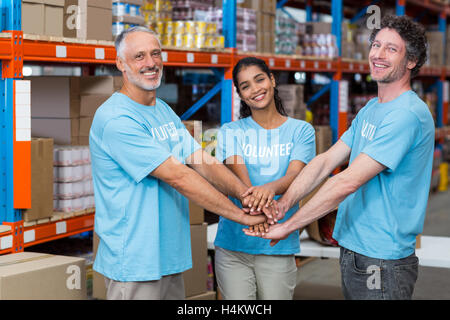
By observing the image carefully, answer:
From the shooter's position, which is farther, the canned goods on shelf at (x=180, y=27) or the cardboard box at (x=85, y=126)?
the canned goods on shelf at (x=180, y=27)

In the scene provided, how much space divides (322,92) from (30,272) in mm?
5425

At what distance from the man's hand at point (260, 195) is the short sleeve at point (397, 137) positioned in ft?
1.92

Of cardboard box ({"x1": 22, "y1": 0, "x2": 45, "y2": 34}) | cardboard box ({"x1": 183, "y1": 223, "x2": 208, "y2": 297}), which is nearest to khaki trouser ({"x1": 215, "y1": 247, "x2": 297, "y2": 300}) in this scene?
cardboard box ({"x1": 183, "y1": 223, "x2": 208, "y2": 297})

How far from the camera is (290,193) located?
9.66 feet

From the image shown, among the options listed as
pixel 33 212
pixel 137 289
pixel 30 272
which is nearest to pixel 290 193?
pixel 137 289

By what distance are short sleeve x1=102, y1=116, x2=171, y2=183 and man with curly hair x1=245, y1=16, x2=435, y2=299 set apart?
2.46 ft

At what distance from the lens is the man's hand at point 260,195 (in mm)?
2846

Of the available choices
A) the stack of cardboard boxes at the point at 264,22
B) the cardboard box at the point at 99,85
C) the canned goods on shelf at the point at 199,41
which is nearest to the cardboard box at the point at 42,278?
the cardboard box at the point at 99,85

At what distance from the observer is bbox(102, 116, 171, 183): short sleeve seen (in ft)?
8.02

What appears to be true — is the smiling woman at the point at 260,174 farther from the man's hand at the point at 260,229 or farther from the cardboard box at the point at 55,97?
the cardboard box at the point at 55,97

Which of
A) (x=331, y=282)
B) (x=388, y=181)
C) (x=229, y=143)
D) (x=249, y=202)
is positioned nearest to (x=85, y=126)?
(x=229, y=143)

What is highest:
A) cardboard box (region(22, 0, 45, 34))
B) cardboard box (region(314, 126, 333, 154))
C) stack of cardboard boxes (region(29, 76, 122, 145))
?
cardboard box (region(22, 0, 45, 34))

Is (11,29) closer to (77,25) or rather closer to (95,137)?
(77,25)

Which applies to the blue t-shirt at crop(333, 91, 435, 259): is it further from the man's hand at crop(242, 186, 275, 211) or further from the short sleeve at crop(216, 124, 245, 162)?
the short sleeve at crop(216, 124, 245, 162)
